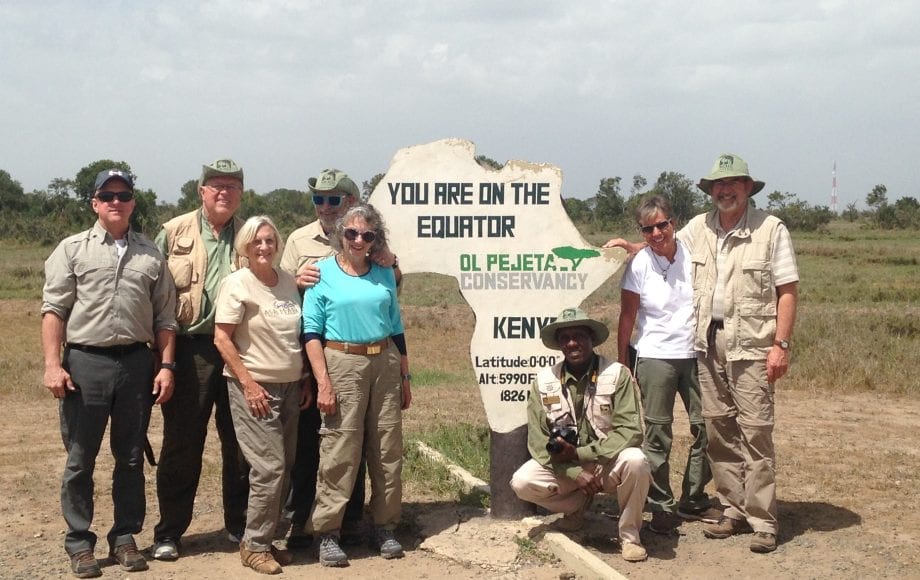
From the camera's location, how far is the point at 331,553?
4699mm

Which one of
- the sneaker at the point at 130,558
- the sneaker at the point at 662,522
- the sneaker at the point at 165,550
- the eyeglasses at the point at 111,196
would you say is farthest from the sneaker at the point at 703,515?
the eyeglasses at the point at 111,196

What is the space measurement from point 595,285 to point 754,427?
1085 millimetres

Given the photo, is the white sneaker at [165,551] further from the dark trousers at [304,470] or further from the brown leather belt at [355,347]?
the brown leather belt at [355,347]

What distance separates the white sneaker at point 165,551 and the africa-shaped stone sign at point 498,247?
1.73 m

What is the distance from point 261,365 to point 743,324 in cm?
232

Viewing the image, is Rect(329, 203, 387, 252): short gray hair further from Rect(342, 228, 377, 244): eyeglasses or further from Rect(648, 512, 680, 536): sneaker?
Rect(648, 512, 680, 536): sneaker

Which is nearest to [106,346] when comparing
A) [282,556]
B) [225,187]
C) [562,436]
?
[225,187]

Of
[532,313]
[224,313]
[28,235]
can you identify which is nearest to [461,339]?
[532,313]

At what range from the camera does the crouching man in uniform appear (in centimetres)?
473

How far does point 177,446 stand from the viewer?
4789 millimetres

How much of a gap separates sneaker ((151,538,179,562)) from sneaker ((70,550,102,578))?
0.96 ft

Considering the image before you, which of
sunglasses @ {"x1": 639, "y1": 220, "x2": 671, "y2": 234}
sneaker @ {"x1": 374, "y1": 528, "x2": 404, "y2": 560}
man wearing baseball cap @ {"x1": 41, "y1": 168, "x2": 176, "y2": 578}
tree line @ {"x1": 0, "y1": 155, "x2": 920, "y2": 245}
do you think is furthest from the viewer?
tree line @ {"x1": 0, "y1": 155, "x2": 920, "y2": 245}

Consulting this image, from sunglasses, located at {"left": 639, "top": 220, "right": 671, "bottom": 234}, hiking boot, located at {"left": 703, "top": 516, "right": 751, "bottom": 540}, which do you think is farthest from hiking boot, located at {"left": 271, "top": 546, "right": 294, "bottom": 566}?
sunglasses, located at {"left": 639, "top": 220, "right": 671, "bottom": 234}

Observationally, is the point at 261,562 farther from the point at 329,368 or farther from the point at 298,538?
the point at 329,368
